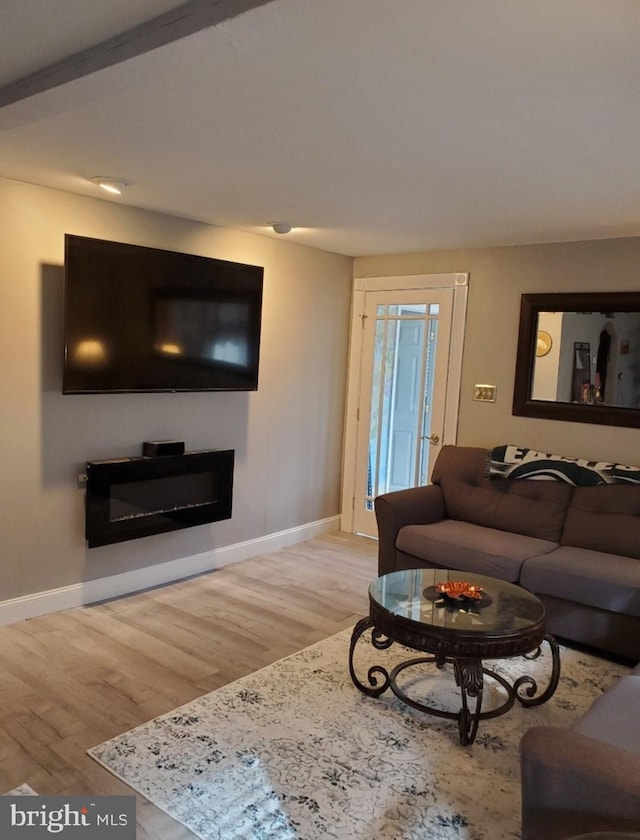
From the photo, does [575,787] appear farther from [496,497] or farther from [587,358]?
[587,358]

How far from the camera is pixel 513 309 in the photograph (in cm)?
453

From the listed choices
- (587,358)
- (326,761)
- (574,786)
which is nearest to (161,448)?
(326,761)

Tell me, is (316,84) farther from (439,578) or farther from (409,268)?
(409,268)

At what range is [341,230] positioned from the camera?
425 cm

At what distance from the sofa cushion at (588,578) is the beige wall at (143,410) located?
2.16 m

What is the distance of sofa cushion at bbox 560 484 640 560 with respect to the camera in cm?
365

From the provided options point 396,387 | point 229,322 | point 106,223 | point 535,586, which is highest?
point 106,223

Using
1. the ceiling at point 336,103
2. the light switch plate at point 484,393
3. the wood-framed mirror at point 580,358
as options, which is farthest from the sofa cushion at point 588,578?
the ceiling at point 336,103

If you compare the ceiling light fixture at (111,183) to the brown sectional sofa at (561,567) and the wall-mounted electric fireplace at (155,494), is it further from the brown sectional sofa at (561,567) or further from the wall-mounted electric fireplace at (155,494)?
the brown sectional sofa at (561,567)

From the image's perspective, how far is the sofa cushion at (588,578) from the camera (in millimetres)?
3197

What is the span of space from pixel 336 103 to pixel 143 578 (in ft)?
10.2

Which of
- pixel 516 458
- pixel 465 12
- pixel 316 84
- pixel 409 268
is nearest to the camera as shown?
pixel 465 12

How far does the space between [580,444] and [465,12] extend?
3254mm

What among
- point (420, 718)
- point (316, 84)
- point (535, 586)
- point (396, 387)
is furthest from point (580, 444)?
point (316, 84)
